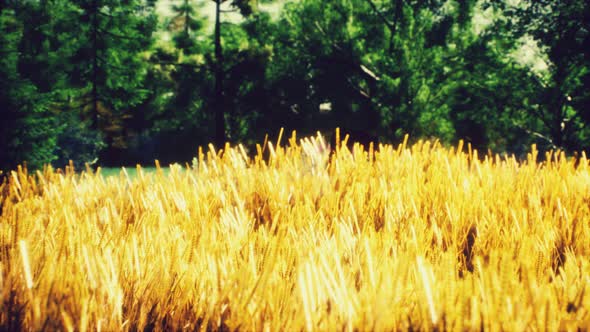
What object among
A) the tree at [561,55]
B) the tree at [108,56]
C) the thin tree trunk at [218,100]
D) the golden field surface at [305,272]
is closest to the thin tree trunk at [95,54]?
the tree at [108,56]

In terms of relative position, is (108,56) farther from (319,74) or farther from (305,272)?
(305,272)

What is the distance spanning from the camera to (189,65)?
25.9 m

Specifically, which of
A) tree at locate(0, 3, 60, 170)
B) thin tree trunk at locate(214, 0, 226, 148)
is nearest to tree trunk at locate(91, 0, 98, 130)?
thin tree trunk at locate(214, 0, 226, 148)

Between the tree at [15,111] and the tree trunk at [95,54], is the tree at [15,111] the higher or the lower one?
the lower one

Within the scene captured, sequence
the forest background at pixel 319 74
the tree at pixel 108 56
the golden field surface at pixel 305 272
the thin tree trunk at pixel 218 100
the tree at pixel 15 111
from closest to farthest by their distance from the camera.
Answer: the golden field surface at pixel 305 272 → the tree at pixel 15 111 → the forest background at pixel 319 74 → the thin tree trunk at pixel 218 100 → the tree at pixel 108 56

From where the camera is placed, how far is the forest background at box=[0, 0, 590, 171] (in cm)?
1459

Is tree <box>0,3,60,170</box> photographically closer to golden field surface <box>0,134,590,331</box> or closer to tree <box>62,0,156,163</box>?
golden field surface <box>0,134,590,331</box>

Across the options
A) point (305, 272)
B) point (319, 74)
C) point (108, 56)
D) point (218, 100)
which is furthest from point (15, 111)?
point (108, 56)

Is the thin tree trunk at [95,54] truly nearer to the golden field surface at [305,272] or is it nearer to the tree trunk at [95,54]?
the tree trunk at [95,54]

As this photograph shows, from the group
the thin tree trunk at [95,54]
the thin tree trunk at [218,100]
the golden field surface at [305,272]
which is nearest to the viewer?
the golden field surface at [305,272]

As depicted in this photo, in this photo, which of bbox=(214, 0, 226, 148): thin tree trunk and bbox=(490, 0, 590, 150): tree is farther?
bbox=(214, 0, 226, 148): thin tree trunk

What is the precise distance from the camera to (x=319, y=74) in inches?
867

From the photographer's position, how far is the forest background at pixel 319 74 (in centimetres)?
1459

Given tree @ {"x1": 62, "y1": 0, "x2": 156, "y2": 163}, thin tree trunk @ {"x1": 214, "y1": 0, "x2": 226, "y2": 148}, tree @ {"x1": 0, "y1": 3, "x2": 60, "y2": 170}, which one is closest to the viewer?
tree @ {"x1": 0, "y1": 3, "x2": 60, "y2": 170}
